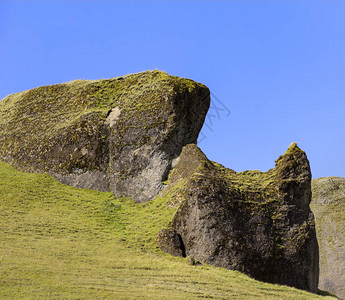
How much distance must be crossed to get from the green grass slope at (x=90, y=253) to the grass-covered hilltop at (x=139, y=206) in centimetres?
8

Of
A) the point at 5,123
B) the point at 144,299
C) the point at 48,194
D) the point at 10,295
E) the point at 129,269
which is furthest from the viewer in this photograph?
the point at 5,123

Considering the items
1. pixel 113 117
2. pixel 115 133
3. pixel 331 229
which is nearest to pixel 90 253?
pixel 115 133

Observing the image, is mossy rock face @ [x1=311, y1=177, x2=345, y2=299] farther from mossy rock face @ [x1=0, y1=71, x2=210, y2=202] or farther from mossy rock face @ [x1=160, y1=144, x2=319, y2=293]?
mossy rock face @ [x1=0, y1=71, x2=210, y2=202]

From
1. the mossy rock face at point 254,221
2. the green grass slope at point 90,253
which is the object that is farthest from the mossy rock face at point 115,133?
the mossy rock face at point 254,221

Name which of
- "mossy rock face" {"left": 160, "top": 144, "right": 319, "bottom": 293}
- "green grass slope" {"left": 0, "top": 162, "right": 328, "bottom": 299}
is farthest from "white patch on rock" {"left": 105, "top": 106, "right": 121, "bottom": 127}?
"mossy rock face" {"left": 160, "top": 144, "right": 319, "bottom": 293}

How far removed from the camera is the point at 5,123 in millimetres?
52562

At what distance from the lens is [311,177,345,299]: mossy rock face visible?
196 ft

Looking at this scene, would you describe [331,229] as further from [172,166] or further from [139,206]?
[139,206]

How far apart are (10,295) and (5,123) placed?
33189 millimetres

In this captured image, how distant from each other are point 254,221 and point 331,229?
122 feet

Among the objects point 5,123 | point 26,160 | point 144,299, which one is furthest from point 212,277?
point 5,123

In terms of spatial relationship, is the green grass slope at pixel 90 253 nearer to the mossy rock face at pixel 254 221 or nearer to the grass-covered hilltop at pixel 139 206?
the grass-covered hilltop at pixel 139 206

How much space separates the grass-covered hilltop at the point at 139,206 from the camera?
91.9 ft

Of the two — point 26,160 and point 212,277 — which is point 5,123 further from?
point 212,277
